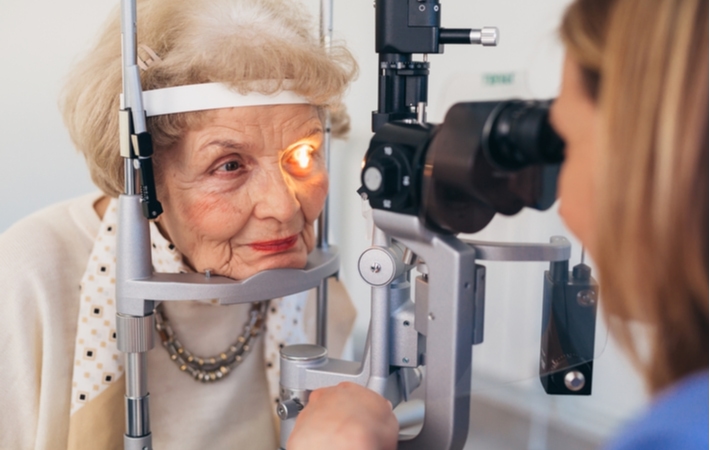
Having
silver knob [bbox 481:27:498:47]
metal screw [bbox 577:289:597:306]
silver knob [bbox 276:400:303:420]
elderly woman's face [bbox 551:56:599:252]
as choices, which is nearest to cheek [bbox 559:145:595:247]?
elderly woman's face [bbox 551:56:599:252]

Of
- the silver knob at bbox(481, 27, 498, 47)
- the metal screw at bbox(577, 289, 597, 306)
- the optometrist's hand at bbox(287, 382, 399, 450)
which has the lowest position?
the optometrist's hand at bbox(287, 382, 399, 450)

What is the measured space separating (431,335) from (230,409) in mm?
645

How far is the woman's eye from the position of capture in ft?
3.62

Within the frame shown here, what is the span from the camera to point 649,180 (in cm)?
49

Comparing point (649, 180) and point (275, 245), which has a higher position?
point (649, 180)

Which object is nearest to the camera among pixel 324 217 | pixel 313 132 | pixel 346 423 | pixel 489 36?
pixel 346 423

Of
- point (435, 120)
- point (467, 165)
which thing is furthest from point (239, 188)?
point (467, 165)

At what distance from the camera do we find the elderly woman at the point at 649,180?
1.57 feet

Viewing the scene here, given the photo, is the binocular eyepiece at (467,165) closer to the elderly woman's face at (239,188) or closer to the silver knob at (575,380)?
the silver knob at (575,380)

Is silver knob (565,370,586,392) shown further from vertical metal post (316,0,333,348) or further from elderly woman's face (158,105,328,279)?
vertical metal post (316,0,333,348)

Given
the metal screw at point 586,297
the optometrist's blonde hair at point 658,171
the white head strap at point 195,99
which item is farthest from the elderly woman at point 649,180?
the white head strap at point 195,99

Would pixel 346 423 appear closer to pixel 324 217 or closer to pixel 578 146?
pixel 578 146

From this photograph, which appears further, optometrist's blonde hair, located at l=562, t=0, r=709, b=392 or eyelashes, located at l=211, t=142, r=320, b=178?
eyelashes, located at l=211, t=142, r=320, b=178

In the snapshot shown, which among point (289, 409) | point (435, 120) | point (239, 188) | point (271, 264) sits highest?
point (435, 120)
